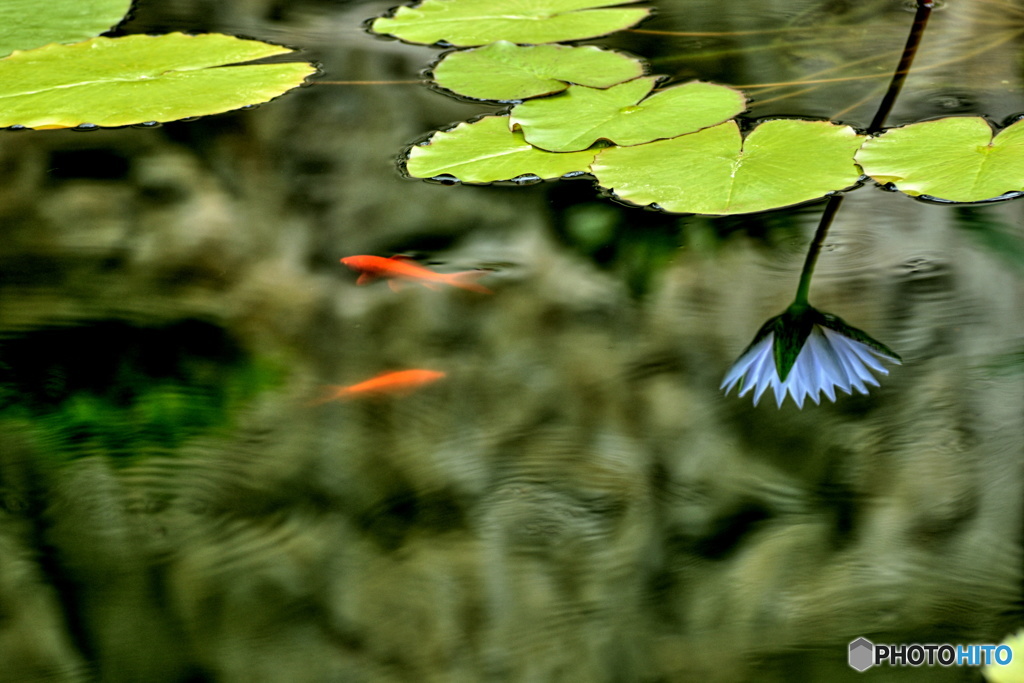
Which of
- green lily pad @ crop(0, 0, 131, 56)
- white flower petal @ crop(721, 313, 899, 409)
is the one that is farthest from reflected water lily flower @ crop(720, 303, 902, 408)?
green lily pad @ crop(0, 0, 131, 56)

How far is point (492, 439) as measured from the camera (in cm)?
99

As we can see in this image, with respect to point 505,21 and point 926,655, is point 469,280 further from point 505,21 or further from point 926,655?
point 505,21

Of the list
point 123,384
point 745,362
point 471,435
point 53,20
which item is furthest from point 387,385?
point 53,20

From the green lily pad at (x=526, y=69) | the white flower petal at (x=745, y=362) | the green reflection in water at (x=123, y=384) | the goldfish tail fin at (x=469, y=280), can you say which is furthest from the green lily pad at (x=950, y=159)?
the green reflection in water at (x=123, y=384)

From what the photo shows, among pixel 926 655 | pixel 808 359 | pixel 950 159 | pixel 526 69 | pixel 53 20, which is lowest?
pixel 926 655

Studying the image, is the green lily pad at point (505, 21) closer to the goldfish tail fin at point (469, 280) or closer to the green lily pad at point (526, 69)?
the green lily pad at point (526, 69)

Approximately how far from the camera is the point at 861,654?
0.76 metres

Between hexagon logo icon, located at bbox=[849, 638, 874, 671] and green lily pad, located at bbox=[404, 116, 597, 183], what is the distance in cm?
79

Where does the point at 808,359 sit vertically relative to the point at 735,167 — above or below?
below

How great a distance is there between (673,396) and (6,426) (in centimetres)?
78

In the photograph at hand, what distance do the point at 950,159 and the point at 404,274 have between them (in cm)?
80

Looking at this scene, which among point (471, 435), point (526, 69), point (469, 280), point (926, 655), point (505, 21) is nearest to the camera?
point (926, 655)

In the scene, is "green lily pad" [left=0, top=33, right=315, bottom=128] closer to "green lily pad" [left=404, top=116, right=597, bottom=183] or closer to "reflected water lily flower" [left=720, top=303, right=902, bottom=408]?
"green lily pad" [left=404, top=116, right=597, bottom=183]

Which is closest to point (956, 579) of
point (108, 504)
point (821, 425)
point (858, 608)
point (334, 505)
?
point (858, 608)
